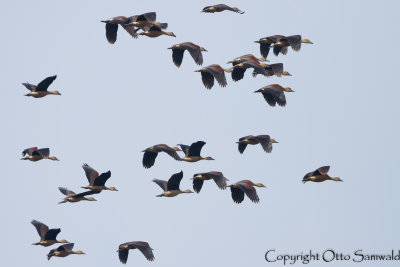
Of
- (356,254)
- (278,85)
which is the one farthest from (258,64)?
(356,254)

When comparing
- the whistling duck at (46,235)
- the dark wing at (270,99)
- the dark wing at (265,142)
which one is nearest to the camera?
the dark wing at (265,142)

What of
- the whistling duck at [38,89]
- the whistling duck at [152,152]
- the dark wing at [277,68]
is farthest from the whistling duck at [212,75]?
the whistling duck at [38,89]

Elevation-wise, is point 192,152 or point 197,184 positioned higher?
point 192,152

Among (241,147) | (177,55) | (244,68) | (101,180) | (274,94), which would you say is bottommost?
(101,180)

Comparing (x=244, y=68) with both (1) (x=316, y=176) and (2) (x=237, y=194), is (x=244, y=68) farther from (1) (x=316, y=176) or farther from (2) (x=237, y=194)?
(1) (x=316, y=176)

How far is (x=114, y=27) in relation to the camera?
4191cm

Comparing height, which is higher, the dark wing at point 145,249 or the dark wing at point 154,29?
the dark wing at point 154,29

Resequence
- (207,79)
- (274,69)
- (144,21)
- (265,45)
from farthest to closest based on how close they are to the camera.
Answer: (265,45), (274,69), (144,21), (207,79)

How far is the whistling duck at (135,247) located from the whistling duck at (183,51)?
6097 mm

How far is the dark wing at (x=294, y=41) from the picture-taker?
4194 cm

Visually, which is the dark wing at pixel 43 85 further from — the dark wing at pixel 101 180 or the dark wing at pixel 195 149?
the dark wing at pixel 195 149

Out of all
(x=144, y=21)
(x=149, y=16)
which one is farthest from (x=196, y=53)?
(x=144, y=21)

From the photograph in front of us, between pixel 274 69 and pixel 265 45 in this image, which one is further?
pixel 265 45

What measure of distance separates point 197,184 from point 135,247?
3.02 m
